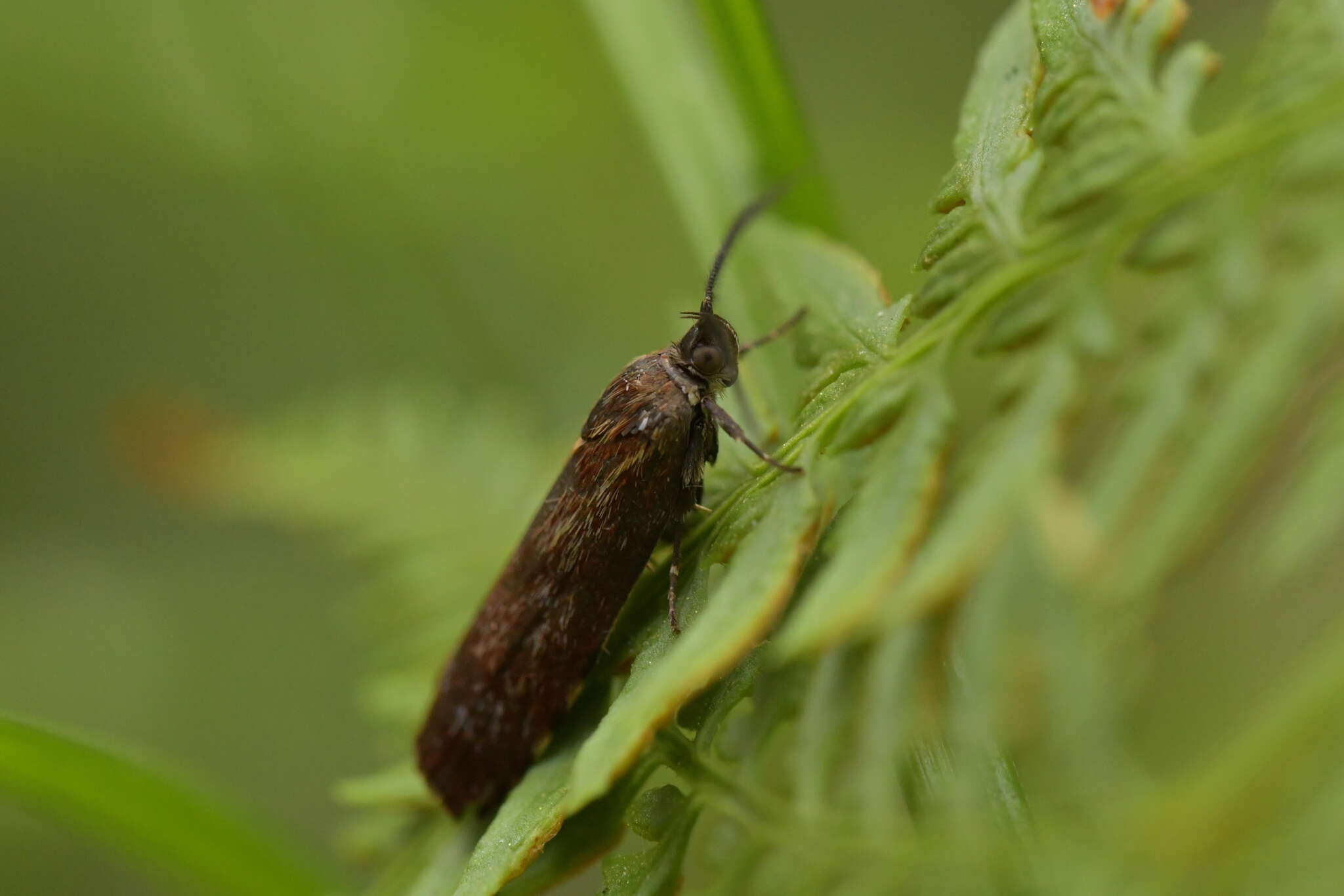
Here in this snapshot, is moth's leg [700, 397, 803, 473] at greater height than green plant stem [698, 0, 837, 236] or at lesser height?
lesser

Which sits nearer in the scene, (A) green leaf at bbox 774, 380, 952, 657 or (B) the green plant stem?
(A) green leaf at bbox 774, 380, 952, 657

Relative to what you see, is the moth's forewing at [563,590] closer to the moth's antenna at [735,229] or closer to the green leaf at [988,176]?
the moth's antenna at [735,229]

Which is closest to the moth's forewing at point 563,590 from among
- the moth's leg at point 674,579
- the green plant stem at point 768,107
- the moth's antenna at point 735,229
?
the moth's leg at point 674,579

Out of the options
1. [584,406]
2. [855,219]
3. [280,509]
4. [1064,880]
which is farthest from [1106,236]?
[584,406]

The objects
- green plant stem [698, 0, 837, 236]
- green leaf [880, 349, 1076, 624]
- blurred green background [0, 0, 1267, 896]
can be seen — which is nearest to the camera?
green leaf [880, 349, 1076, 624]

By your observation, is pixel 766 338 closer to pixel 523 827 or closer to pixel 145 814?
pixel 523 827

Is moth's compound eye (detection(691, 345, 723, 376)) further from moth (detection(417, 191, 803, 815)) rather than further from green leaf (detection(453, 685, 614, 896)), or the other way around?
green leaf (detection(453, 685, 614, 896))

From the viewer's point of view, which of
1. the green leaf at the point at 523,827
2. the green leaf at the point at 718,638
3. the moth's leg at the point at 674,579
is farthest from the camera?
the moth's leg at the point at 674,579

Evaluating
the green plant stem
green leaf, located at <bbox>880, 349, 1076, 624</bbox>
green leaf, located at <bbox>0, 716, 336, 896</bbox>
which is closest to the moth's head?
the green plant stem

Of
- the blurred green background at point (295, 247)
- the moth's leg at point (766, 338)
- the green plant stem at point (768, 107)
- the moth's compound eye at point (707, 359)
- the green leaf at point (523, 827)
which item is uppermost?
the blurred green background at point (295, 247)
